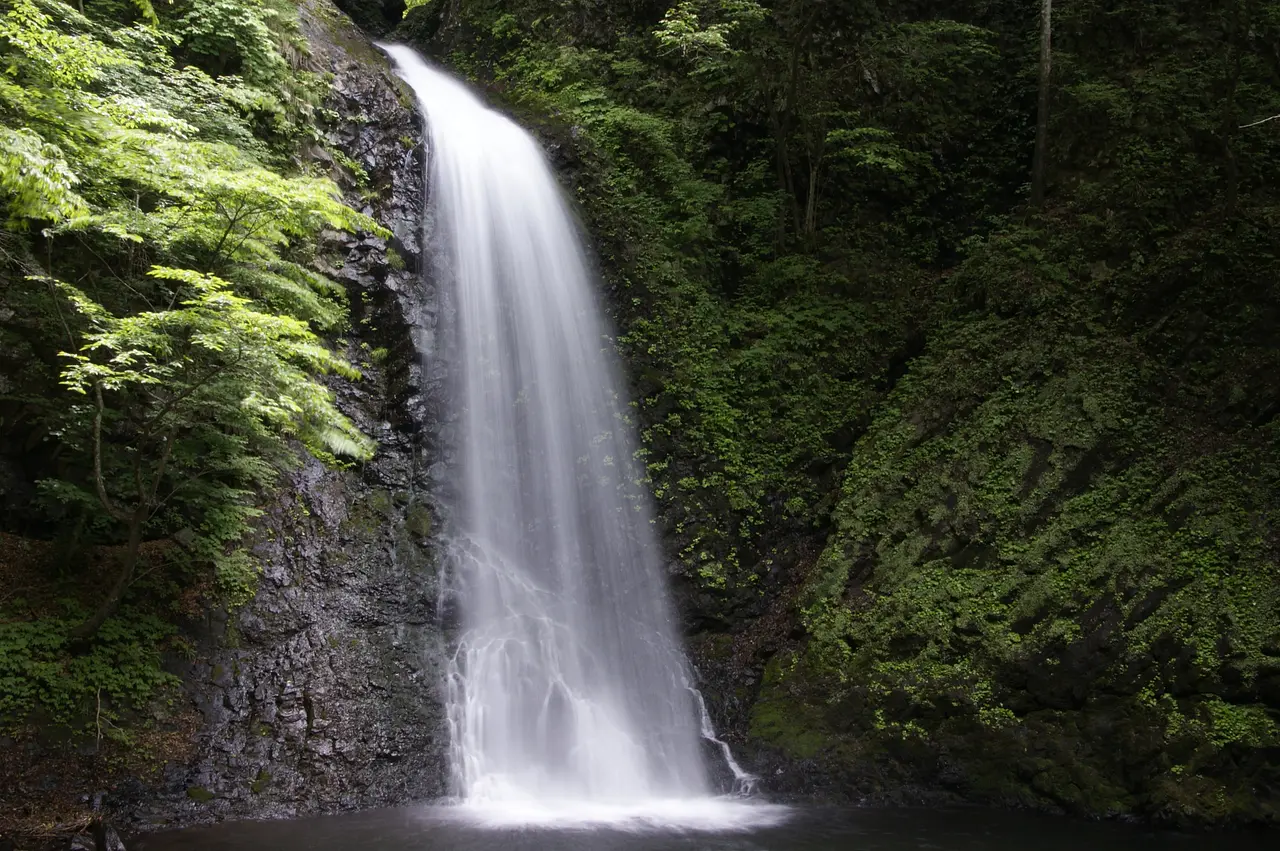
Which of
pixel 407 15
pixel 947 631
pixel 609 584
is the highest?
pixel 407 15

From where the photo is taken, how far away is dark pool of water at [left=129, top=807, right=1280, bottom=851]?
7332 mm

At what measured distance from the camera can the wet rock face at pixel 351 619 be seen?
8.20 m

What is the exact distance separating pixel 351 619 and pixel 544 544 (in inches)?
113

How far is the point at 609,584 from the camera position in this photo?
11.6 meters

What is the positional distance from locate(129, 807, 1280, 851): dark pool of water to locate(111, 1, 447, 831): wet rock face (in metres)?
0.44

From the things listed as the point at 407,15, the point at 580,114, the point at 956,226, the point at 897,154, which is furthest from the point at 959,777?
the point at 407,15

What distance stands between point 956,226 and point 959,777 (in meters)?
10.2

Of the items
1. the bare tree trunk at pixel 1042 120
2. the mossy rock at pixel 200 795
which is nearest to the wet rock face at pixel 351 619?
the mossy rock at pixel 200 795

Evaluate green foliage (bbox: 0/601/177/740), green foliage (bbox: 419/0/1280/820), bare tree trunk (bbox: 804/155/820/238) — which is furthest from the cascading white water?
bare tree trunk (bbox: 804/155/820/238)

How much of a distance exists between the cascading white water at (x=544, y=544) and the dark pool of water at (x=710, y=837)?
2.05 feet

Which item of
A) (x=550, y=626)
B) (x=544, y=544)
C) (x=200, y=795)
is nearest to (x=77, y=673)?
(x=200, y=795)

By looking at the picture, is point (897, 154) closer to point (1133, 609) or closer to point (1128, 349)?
point (1128, 349)

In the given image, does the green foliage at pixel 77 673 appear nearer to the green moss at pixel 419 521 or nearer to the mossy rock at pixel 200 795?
the mossy rock at pixel 200 795

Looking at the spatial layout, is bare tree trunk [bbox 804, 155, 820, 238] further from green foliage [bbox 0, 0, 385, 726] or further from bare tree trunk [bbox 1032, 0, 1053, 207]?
green foliage [bbox 0, 0, 385, 726]
